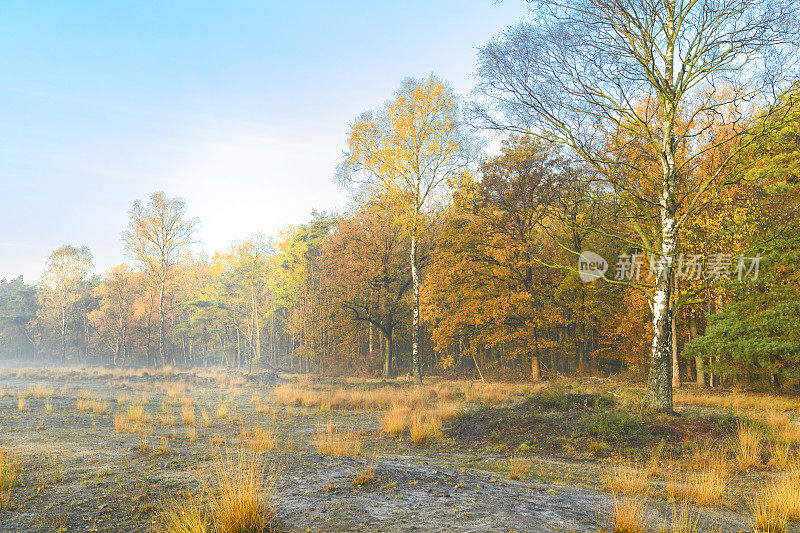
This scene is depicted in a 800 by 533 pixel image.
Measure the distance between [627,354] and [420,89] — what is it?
62.3ft

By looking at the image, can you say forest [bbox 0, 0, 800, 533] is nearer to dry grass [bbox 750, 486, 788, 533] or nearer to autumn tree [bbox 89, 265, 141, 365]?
dry grass [bbox 750, 486, 788, 533]

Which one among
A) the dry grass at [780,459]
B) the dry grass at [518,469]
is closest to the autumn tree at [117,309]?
the dry grass at [518,469]

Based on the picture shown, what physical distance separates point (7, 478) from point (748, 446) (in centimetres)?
1134

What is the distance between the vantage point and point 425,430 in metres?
10.1

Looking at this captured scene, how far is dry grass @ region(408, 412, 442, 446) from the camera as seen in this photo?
379 inches

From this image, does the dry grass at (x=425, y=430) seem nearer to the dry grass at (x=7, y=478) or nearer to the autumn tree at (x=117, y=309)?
the dry grass at (x=7, y=478)

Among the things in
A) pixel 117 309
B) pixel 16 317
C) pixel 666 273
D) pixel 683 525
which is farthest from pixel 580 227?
pixel 16 317

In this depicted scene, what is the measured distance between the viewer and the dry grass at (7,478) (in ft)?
15.7

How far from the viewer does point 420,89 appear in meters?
21.1

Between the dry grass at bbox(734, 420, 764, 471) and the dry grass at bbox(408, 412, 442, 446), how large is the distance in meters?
5.70

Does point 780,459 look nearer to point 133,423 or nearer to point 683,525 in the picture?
point 683,525

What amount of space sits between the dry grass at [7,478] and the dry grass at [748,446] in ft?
33.2

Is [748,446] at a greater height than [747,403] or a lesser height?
greater

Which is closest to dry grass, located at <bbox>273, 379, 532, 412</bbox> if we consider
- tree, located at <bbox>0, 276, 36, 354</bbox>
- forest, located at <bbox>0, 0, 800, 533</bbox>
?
forest, located at <bbox>0, 0, 800, 533</bbox>
